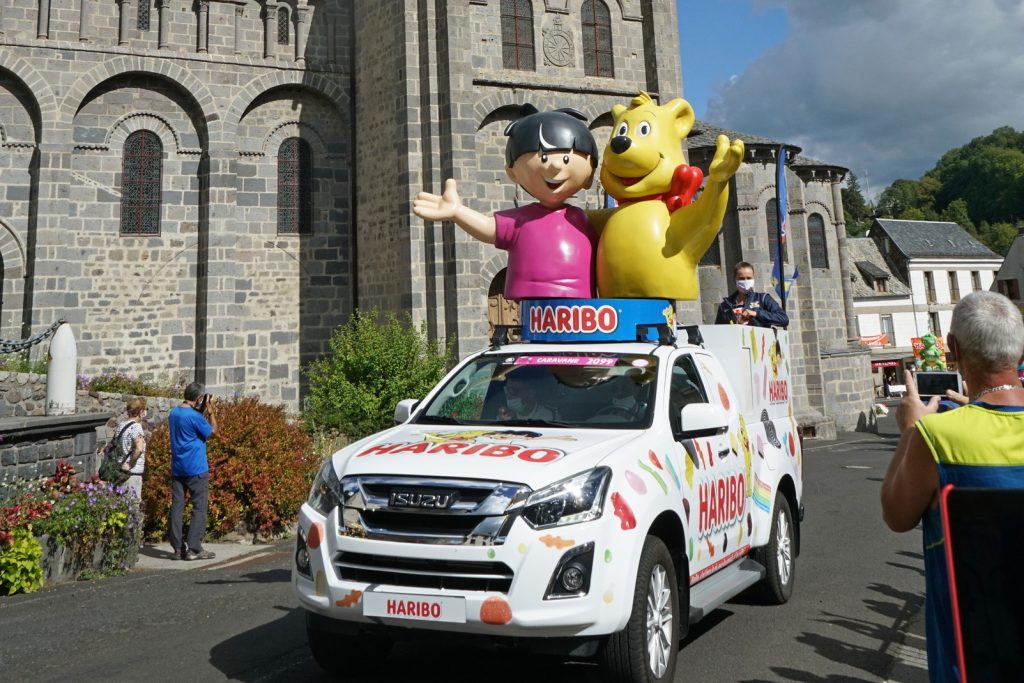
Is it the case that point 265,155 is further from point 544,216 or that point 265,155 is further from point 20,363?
point 544,216

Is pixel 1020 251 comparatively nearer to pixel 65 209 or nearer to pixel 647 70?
pixel 647 70

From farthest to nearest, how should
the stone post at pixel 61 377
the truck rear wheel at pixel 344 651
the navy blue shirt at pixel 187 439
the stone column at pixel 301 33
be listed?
the stone column at pixel 301 33
the stone post at pixel 61 377
the navy blue shirt at pixel 187 439
the truck rear wheel at pixel 344 651

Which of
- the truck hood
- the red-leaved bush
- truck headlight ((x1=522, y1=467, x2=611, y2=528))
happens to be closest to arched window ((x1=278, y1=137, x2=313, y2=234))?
the red-leaved bush

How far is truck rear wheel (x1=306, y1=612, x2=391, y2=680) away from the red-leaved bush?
16.7ft

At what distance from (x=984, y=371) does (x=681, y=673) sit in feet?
8.70

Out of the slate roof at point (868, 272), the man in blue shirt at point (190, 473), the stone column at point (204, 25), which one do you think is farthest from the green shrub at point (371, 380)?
the slate roof at point (868, 272)

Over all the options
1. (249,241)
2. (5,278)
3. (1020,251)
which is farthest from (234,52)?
(1020,251)

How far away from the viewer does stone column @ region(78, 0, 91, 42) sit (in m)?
15.3

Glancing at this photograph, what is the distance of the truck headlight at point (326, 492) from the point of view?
12.1 ft

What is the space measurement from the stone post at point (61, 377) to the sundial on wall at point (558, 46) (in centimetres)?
1131

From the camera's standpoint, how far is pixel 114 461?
795cm

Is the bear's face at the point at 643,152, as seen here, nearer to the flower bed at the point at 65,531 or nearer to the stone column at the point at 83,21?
the flower bed at the point at 65,531

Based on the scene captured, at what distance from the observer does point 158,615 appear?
5734 millimetres

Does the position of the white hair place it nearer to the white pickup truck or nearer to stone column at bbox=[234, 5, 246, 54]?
the white pickup truck
